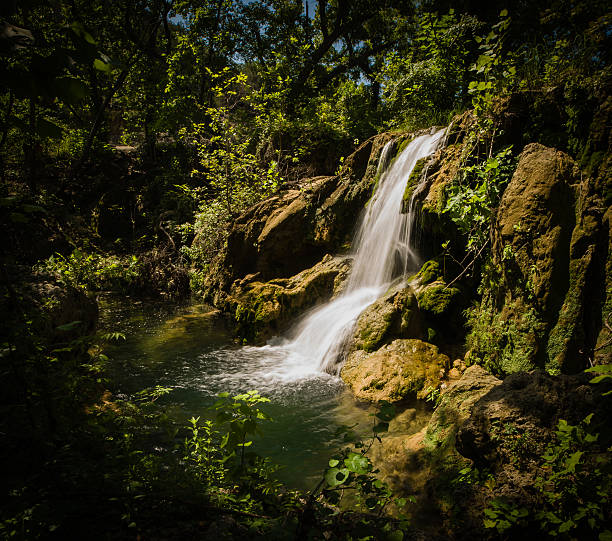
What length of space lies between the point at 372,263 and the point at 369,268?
143mm

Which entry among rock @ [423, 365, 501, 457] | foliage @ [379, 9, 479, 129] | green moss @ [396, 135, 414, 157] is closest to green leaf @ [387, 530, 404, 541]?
rock @ [423, 365, 501, 457]

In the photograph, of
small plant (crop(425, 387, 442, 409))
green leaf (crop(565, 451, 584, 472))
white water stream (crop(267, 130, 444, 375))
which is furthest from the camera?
white water stream (crop(267, 130, 444, 375))

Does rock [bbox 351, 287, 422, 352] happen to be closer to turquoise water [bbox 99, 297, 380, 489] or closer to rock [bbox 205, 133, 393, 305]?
turquoise water [bbox 99, 297, 380, 489]

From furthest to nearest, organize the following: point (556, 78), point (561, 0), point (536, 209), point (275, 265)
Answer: point (275, 265) < point (561, 0) < point (556, 78) < point (536, 209)

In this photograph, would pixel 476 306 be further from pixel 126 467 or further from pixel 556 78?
pixel 126 467

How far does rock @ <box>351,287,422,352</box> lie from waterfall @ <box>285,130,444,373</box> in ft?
1.35

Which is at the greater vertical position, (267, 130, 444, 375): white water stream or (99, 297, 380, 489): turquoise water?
(267, 130, 444, 375): white water stream

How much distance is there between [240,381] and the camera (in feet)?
18.6

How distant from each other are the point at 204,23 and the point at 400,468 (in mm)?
19022

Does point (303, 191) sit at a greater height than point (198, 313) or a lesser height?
greater

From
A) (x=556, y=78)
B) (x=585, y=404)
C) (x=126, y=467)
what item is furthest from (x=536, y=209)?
(x=126, y=467)

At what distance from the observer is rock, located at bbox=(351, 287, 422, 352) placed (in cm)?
550

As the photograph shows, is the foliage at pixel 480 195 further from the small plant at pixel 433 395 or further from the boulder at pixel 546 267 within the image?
the small plant at pixel 433 395

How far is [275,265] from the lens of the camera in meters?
9.53
